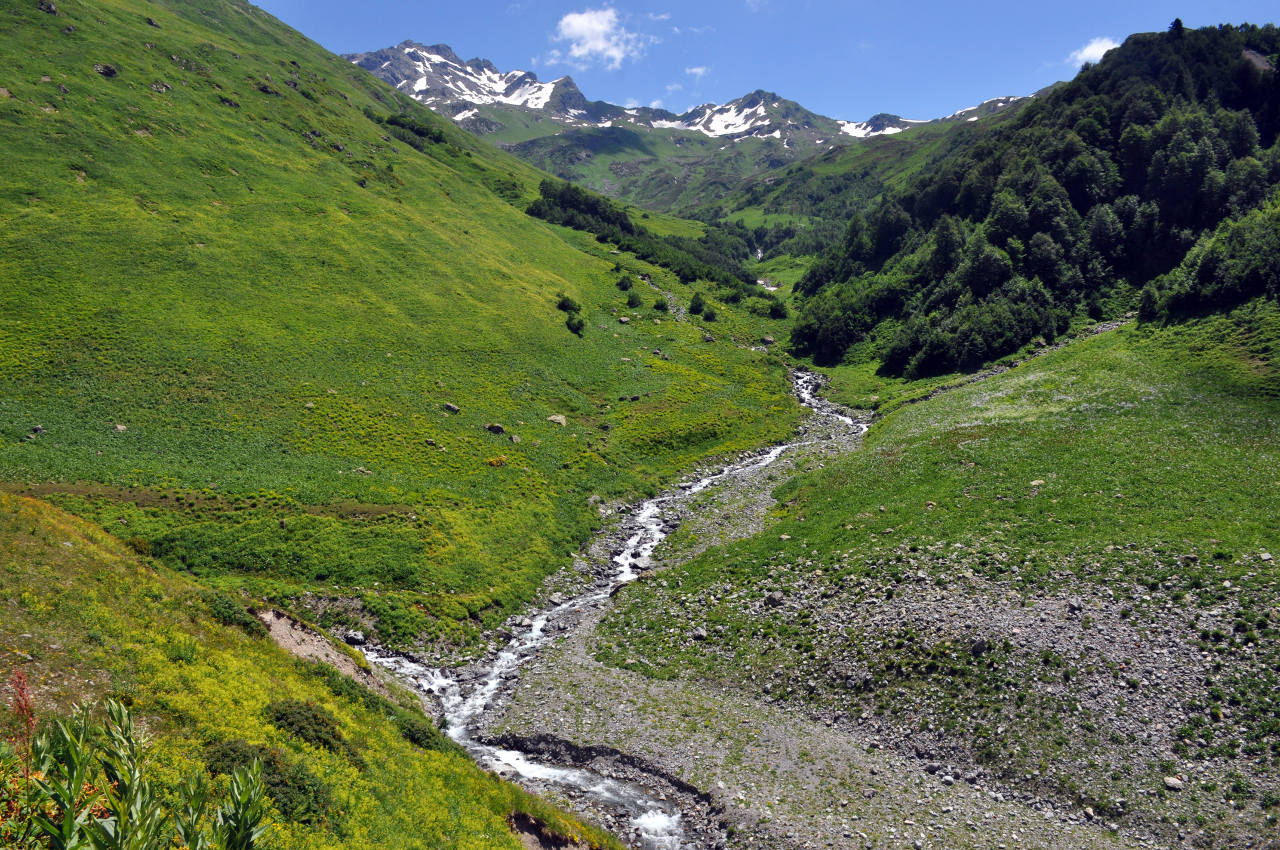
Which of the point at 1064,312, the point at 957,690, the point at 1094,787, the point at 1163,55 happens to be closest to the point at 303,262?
the point at 957,690

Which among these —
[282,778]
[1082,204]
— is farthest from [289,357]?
[1082,204]

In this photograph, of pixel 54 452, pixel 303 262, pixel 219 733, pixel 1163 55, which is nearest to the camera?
pixel 219 733

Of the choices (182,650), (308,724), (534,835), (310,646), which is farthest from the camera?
(310,646)

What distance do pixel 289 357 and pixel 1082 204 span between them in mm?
116074

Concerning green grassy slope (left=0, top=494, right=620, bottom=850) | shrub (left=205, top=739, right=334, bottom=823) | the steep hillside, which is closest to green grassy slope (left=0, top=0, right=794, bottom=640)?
green grassy slope (left=0, top=494, right=620, bottom=850)

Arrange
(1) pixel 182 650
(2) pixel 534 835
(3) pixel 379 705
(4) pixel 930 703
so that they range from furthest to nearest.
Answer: (4) pixel 930 703, (3) pixel 379 705, (2) pixel 534 835, (1) pixel 182 650

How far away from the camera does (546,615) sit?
4275cm

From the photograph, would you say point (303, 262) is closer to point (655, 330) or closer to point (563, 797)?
point (655, 330)

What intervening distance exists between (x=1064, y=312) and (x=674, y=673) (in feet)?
273

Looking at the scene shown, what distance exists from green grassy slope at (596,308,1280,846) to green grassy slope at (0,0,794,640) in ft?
59.5

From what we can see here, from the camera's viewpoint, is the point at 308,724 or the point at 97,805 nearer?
the point at 97,805

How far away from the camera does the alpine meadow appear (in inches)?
864

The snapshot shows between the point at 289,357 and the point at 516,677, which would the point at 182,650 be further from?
the point at 289,357

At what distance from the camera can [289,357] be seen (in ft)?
206
